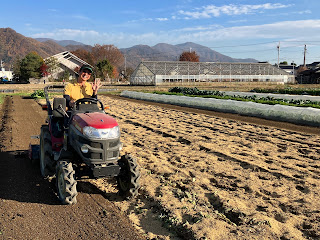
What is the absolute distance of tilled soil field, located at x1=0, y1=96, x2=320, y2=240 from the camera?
3953 mm

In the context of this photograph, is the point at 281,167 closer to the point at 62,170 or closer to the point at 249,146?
the point at 249,146

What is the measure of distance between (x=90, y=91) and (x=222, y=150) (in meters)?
3.69

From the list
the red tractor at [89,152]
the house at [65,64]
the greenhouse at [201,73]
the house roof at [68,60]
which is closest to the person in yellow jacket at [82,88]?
the red tractor at [89,152]

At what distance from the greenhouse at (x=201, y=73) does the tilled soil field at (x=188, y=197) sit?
46.0 m

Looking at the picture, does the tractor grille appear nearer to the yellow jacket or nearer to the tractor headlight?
the tractor headlight

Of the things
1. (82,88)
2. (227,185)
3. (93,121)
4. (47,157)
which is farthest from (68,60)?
(227,185)

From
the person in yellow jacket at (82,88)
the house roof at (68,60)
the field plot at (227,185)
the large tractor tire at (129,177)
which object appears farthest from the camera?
the house roof at (68,60)

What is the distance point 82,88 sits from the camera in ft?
19.4

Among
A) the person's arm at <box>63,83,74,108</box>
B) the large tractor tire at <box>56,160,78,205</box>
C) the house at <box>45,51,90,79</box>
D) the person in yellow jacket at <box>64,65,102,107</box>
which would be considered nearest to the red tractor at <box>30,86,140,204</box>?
the large tractor tire at <box>56,160,78,205</box>

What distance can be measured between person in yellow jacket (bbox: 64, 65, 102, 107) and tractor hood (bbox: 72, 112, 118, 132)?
0.91m

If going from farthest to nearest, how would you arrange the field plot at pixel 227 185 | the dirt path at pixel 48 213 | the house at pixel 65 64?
the house at pixel 65 64
the field plot at pixel 227 185
the dirt path at pixel 48 213

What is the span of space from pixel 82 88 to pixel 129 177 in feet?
7.10

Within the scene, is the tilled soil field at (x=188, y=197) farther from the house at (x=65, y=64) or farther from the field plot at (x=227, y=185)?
the house at (x=65, y=64)

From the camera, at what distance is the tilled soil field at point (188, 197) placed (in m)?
3.95
